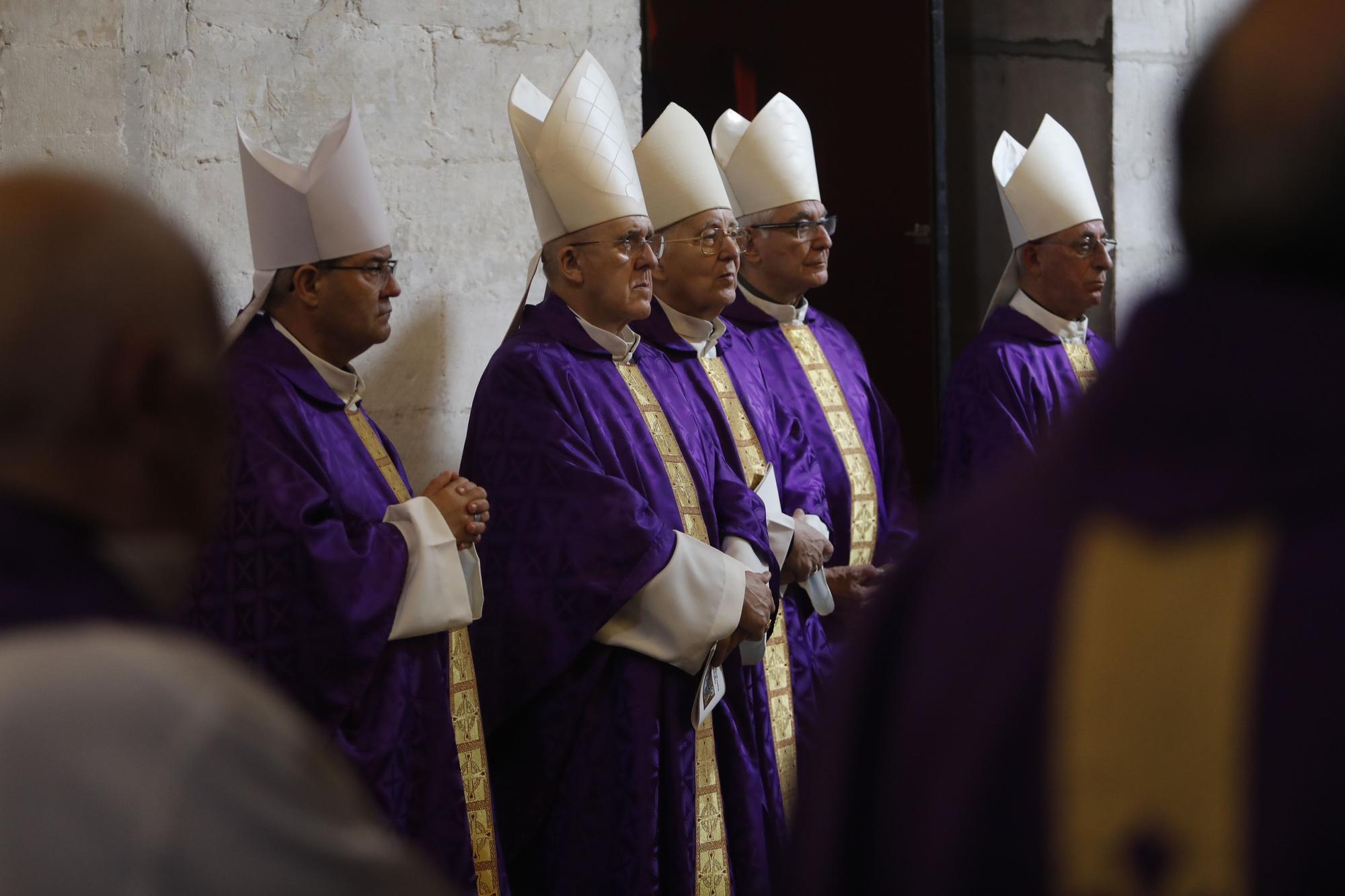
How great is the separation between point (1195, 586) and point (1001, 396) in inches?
191

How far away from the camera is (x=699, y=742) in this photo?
13.9ft

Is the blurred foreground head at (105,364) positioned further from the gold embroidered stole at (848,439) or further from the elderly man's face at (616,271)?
the gold embroidered stole at (848,439)

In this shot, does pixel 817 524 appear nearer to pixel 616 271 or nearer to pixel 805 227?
pixel 616 271

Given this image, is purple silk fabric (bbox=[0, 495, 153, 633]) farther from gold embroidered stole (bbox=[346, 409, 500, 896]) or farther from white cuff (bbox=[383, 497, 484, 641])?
gold embroidered stole (bbox=[346, 409, 500, 896])

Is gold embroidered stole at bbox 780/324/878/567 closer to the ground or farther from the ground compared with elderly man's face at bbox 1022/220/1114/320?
closer to the ground

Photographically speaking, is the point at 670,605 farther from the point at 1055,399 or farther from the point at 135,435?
the point at 135,435

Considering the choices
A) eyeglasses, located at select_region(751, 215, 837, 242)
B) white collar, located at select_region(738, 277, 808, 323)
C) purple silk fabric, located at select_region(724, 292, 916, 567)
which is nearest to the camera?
purple silk fabric, located at select_region(724, 292, 916, 567)

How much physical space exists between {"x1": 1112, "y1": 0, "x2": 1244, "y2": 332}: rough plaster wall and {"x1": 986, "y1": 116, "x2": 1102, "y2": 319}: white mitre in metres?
Answer: 1.33

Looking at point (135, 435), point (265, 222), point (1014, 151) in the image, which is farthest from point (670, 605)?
point (1014, 151)

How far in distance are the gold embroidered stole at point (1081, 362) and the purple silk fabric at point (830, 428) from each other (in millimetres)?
817

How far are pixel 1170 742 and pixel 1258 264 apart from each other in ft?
1.05

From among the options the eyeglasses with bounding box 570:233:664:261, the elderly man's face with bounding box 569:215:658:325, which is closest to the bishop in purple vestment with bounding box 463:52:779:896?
the elderly man's face with bounding box 569:215:658:325

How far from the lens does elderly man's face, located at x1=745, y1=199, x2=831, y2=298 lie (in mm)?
5605

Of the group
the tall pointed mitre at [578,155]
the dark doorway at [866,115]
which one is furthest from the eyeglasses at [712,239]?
the dark doorway at [866,115]
